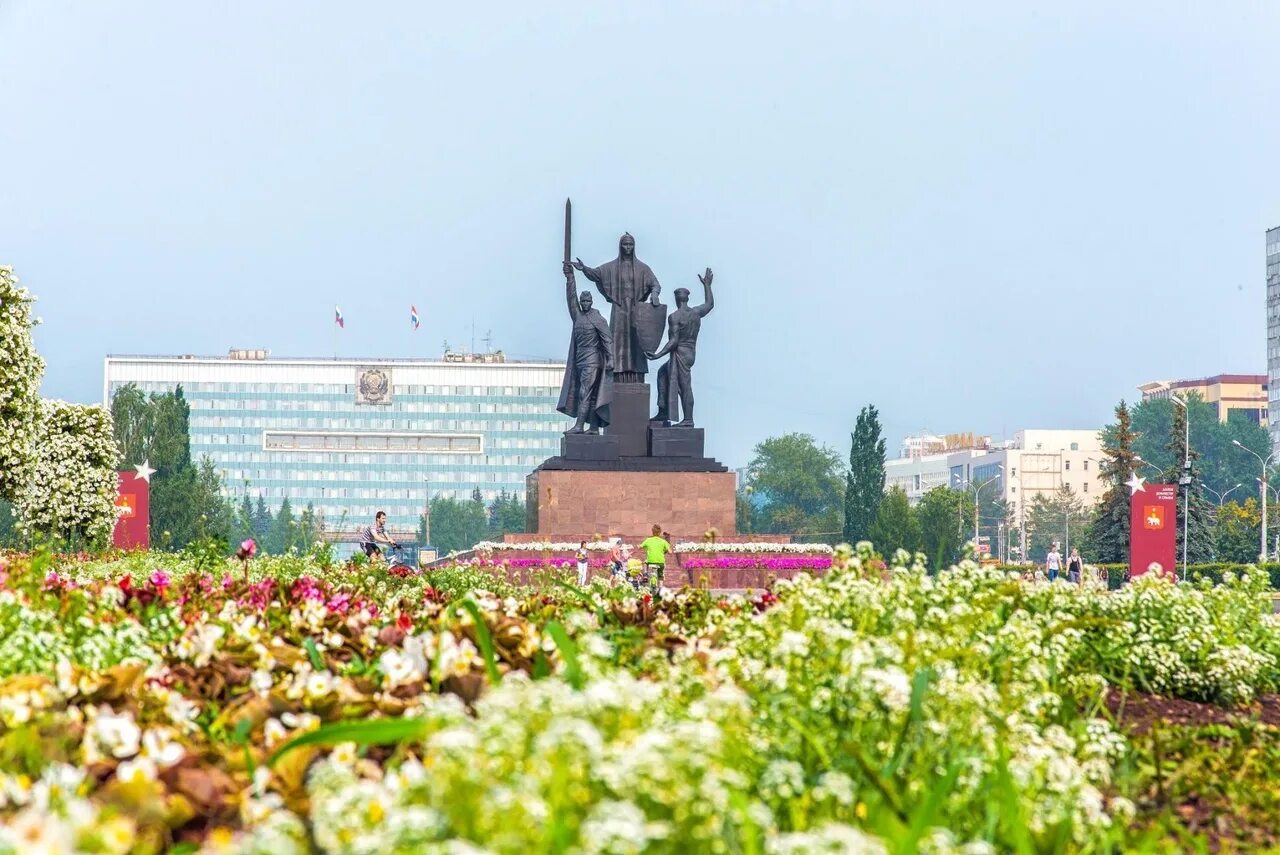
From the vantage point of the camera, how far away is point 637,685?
297cm

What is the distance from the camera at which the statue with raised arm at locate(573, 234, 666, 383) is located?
32594 millimetres

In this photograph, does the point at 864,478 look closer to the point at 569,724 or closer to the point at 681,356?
the point at 681,356

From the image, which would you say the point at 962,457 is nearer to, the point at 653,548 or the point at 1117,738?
the point at 653,548

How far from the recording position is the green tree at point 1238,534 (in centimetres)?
6744

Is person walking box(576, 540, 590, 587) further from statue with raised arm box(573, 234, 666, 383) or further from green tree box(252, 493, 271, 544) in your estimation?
green tree box(252, 493, 271, 544)

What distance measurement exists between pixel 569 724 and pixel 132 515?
34.2 meters

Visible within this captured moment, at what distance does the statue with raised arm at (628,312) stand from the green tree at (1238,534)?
3917 centimetres

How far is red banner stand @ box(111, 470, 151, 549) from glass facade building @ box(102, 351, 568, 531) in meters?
97.1

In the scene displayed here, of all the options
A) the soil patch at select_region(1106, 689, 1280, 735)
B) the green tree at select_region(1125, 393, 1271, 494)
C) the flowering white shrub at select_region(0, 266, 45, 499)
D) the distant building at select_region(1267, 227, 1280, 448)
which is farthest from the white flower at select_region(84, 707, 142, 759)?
the green tree at select_region(1125, 393, 1271, 494)

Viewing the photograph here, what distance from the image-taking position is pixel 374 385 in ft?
443

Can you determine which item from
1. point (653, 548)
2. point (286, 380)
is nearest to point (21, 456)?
point (653, 548)

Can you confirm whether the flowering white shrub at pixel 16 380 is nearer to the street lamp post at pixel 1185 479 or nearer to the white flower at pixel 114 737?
the white flower at pixel 114 737

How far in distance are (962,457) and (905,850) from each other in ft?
635

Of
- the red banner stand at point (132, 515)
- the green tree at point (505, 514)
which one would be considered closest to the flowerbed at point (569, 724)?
the red banner stand at point (132, 515)
